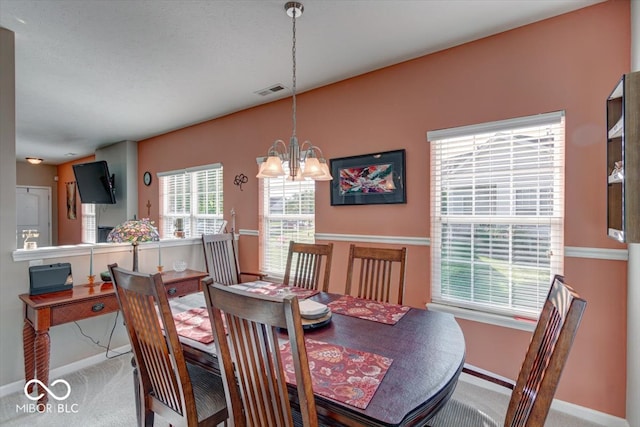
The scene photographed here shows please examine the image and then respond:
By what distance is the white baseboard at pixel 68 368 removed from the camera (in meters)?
2.32

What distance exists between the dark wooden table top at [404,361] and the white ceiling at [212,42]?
6.63 ft

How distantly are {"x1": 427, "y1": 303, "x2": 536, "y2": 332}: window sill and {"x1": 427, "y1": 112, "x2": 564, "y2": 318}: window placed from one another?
0.05 m

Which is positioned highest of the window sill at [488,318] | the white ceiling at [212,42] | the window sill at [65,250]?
the white ceiling at [212,42]

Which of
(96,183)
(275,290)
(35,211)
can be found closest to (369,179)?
(275,290)

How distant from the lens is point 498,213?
2395 millimetres

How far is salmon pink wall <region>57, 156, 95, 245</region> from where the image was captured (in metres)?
7.42

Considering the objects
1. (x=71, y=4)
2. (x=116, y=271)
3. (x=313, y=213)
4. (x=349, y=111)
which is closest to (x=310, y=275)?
(x=313, y=213)

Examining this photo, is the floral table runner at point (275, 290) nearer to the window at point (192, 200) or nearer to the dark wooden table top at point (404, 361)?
the dark wooden table top at point (404, 361)

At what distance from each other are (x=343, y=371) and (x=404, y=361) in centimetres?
27

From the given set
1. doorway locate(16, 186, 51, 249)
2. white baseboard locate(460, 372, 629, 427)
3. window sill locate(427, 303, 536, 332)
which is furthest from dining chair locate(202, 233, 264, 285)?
doorway locate(16, 186, 51, 249)

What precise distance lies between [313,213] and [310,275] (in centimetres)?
106

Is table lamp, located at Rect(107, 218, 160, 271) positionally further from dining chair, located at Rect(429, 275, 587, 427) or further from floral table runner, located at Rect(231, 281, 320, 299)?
dining chair, located at Rect(429, 275, 587, 427)

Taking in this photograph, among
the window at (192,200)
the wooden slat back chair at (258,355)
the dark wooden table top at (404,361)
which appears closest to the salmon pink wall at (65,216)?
the window at (192,200)

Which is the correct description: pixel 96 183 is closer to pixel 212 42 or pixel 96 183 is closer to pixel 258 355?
pixel 212 42
